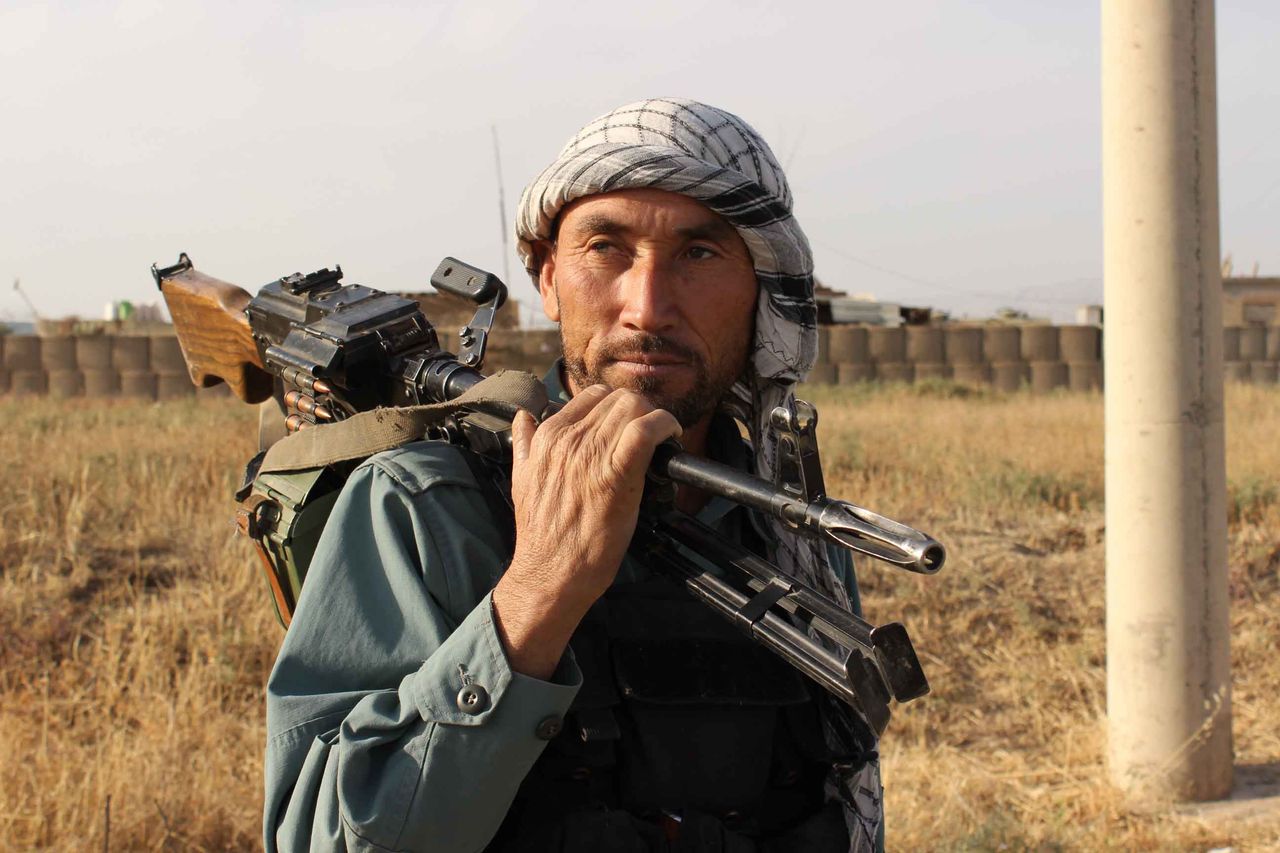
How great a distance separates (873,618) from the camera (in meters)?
5.80

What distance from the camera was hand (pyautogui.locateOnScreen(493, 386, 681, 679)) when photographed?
1.35 metres

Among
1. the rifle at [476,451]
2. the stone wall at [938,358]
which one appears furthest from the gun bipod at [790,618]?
the stone wall at [938,358]

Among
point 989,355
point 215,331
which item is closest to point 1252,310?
point 989,355

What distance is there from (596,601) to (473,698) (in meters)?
0.30

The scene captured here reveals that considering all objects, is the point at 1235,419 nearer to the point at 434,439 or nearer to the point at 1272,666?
the point at 1272,666

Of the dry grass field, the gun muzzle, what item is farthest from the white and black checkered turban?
the dry grass field

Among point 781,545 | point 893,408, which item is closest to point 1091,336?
point 893,408

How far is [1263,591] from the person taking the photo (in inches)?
242

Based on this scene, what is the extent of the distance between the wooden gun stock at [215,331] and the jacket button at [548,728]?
1.28 metres

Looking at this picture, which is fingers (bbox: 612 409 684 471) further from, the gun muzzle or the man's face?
the man's face

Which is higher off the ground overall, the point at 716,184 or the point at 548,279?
the point at 716,184

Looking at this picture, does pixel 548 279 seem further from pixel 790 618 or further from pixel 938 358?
pixel 938 358

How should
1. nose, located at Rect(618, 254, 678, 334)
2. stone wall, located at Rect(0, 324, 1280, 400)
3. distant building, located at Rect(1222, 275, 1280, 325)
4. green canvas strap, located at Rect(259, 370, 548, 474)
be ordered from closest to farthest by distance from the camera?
green canvas strap, located at Rect(259, 370, 548, 474) → nose, located at Rect(618, 254, 678, 334) → stone wall, located at Rect(0, 324, 1280, 400) → distant building, located at Rect(1222, 275, 1280, 325)

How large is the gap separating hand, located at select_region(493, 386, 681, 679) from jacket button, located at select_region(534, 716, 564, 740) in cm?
5
